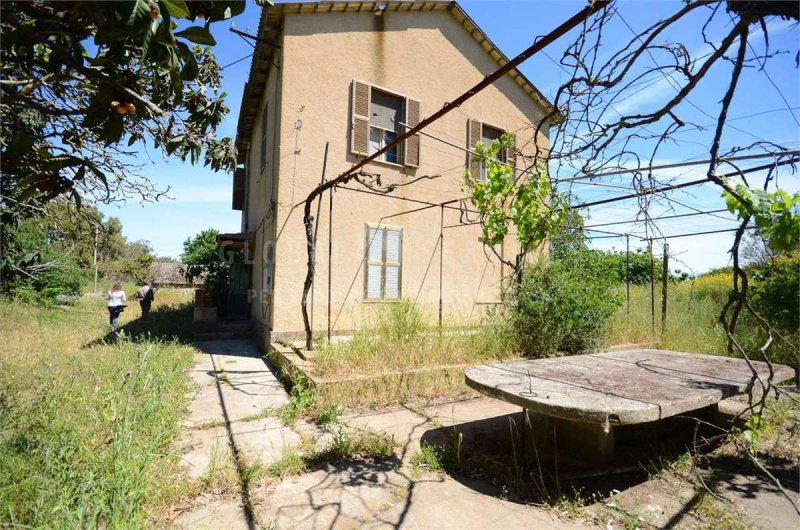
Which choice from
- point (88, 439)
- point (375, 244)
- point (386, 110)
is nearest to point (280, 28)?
point (386, 110)

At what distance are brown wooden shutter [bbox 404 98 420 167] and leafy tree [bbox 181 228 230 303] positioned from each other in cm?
652

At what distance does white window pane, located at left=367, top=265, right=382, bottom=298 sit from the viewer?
318 inches

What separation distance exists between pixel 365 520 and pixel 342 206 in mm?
6034

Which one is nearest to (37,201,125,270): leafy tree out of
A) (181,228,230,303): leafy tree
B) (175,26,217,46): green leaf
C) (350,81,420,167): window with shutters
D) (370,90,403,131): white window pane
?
(175,26,217,46): green leaf

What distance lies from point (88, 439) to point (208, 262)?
1146 centimetres

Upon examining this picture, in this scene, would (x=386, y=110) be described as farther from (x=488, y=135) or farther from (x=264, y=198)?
(x=264, y=198)

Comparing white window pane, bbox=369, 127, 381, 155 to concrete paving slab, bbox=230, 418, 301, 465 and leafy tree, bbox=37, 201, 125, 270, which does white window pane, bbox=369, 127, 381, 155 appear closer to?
leafy tree, bbox=37, 201, 125, 270

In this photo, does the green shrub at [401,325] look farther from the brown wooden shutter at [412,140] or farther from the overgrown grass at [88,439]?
the brown wooden shutter at [412,140]

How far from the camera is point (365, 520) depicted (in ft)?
8.59

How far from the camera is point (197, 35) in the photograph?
2.23m

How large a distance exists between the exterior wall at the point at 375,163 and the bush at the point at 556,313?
1.00 metres

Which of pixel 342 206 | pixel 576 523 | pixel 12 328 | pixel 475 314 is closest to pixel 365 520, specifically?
pixel 576 523

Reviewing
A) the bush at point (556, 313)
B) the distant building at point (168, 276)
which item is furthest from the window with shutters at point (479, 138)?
the distant building at point (168, 276)

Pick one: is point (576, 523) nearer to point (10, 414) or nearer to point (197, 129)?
point (197, 129)
